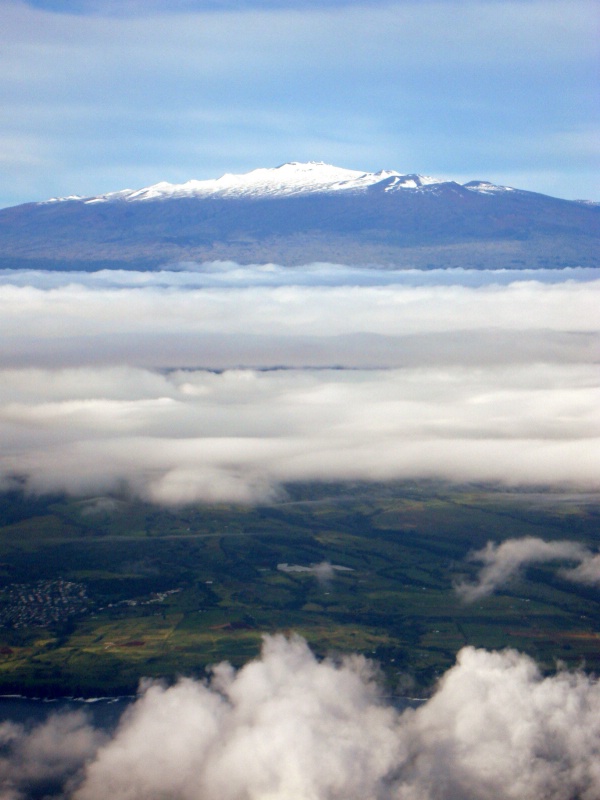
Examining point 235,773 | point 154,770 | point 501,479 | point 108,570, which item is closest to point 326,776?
point 235,773

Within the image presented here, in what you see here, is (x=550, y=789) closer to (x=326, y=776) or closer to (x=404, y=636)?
(x=326, y=776)

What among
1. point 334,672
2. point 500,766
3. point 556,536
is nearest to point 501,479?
point 556,536

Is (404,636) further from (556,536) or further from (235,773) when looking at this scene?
(556,536)

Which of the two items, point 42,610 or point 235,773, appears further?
point 42,610

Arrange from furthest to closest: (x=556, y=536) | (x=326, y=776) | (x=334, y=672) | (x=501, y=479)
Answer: (x=501, y=479) < (x=556, y=536) < (x=334, y=672) < (x=326, y=776)

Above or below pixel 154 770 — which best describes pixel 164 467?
above

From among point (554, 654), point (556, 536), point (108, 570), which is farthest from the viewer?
point (556, 536)
